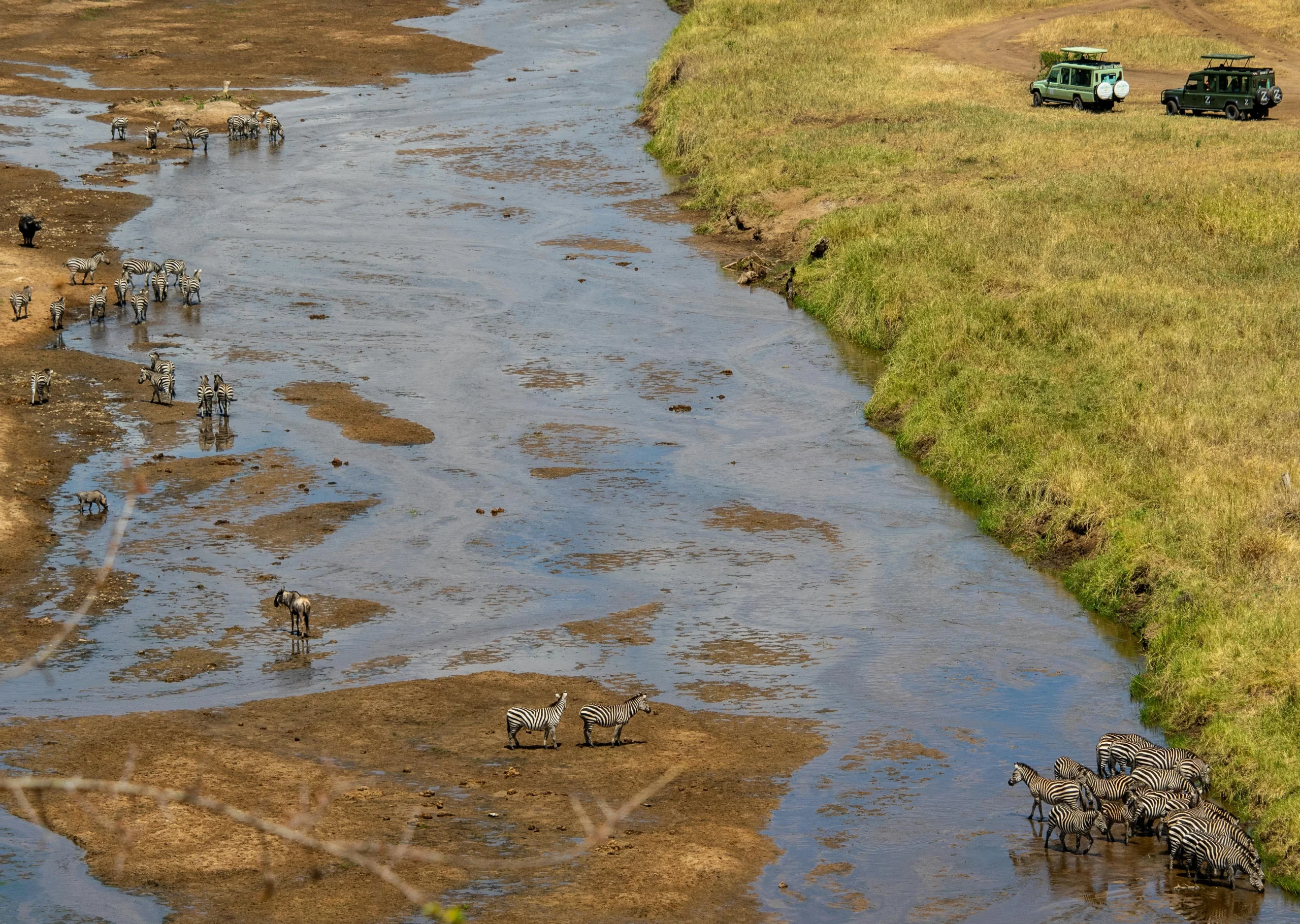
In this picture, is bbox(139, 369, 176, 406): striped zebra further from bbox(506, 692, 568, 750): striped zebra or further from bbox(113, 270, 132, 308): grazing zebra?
bbox(506, 692, 568, 750): striped zebra

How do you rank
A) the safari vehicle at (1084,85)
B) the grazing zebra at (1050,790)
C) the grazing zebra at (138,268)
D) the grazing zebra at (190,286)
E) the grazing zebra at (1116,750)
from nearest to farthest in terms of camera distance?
the grazing zebra at (1050,790)
the grazing zebra at (1116,750)
the grazing zebra at (190,286)
the grazing zebra at (138,268)
the safari vehicle at (1084,85)

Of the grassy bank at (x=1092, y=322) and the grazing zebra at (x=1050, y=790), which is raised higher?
the grassy bank at (x=1092, y=322)

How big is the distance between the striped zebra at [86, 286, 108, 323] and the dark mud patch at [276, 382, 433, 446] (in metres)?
8.07

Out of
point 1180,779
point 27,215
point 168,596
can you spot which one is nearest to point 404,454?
point 168,596

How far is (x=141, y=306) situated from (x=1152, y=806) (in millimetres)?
32778

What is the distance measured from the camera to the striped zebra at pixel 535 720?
21.7 metres

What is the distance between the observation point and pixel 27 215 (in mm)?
50906

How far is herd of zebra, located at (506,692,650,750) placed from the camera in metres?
21.7

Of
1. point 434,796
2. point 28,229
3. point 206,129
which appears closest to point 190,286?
point 28,229

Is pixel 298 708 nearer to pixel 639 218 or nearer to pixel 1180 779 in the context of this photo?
pixel 1180 779

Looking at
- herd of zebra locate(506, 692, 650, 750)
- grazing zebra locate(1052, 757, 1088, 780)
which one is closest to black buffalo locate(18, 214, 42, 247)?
herd of zebra locate(506, 692, 650, 750)

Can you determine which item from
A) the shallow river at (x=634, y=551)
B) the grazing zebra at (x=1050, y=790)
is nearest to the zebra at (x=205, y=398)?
the shallow river at (x=634, y=551)

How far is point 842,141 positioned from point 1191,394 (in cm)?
2995

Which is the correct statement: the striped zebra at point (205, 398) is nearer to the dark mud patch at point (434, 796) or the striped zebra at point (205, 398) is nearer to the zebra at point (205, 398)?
the zebra at point (205, 398)
